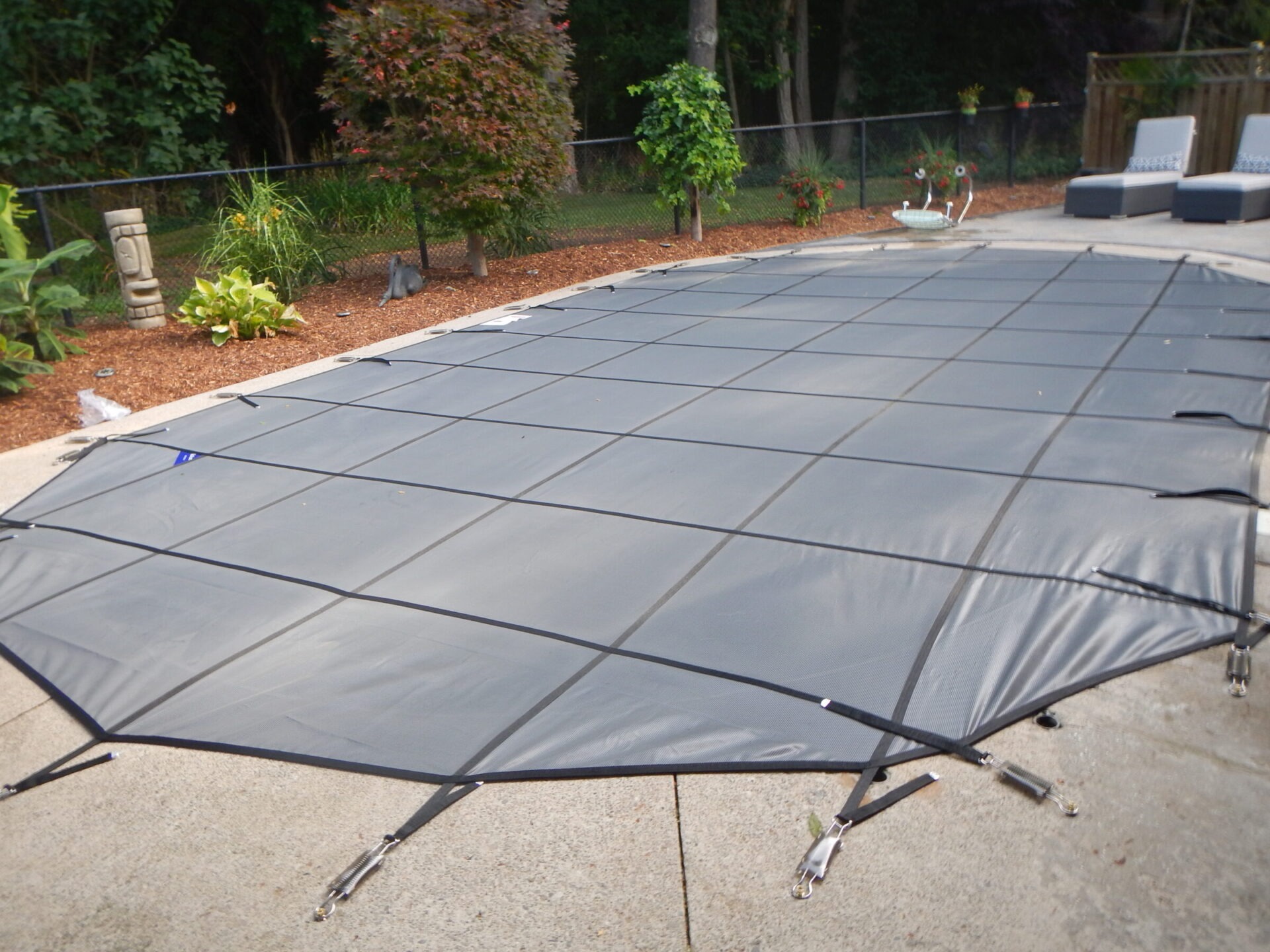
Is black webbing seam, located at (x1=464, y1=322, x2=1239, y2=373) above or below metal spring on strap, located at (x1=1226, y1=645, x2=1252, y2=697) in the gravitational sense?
above

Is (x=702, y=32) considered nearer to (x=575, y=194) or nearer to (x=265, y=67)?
(x=575, y=194)

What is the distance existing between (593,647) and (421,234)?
21.4 feet

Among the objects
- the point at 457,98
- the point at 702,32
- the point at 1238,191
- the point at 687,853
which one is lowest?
the point at 687,853

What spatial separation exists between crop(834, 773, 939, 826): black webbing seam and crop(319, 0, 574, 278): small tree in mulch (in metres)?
6.13

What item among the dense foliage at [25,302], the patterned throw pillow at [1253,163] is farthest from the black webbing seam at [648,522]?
the patterned throw pillow at [1253,163]

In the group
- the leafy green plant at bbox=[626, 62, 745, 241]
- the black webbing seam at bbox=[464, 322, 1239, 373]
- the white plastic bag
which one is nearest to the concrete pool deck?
the black webbing seam at bbox=[464, 322, 1239, 373]

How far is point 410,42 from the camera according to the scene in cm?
714

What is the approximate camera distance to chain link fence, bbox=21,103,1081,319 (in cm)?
831

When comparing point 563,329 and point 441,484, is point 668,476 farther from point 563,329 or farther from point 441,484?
point 563,329

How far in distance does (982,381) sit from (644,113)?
5.61m

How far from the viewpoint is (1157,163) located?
1033 centimetres

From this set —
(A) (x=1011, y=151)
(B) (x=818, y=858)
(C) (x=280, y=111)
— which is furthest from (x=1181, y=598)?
(C) (x=280, y=111)

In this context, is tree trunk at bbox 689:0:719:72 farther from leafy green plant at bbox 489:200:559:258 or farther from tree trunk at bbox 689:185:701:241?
leafy green plant at bbox 489:200:559:258

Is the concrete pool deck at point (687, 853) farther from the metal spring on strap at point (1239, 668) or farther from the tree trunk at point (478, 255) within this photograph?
the tree trunk at point (478, 255)
